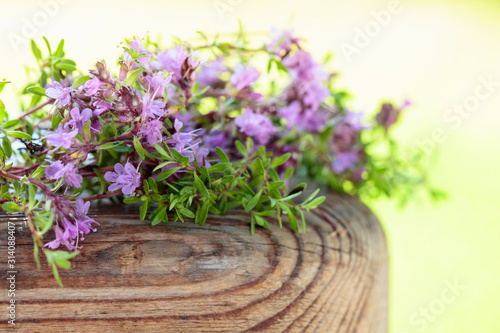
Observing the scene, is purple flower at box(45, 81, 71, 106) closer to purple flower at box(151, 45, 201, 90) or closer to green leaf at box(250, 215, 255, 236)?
purple flower at box(151, 45, 201, 90)

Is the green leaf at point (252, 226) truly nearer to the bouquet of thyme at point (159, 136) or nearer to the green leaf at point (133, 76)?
the bouquet of thyme at point (159, 136)

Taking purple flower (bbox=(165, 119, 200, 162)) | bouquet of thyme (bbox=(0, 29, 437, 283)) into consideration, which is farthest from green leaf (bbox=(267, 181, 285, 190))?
purple flower (bbox=(165, 119, 200, 162))

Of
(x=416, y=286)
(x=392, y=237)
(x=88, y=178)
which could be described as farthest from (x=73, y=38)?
(x=88, y=178)

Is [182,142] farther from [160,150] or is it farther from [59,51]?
[59,51]

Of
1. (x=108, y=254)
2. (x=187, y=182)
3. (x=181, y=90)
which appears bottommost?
(x=108, y=254)

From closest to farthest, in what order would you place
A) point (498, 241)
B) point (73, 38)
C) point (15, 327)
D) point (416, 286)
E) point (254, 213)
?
point (15, 327) < point (254, 213) < point (416, 286) < point (498, 241) < point (73, 38)

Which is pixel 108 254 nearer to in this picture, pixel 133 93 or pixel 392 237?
pixel 133 93

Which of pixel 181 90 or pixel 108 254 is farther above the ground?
pixel 181 90
